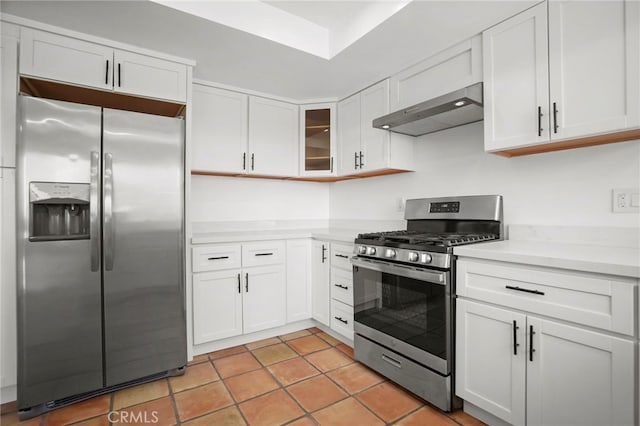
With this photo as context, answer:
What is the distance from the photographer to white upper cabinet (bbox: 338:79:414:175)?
8.74 ft

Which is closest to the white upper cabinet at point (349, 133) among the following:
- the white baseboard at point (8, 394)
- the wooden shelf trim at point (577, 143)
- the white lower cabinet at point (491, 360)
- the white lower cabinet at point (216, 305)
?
the wooden shelf trim at point (577, 143)

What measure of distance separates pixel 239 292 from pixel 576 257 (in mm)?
2259

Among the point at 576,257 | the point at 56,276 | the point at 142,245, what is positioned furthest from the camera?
the point at 142,245

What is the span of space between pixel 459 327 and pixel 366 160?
1.63m

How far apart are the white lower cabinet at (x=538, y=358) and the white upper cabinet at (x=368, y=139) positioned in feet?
4.14

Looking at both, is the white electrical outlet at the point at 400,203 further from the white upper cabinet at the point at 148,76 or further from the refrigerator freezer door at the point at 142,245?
the white upper cabinet at the point at 148,76

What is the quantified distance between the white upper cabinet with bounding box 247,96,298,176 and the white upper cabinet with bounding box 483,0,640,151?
73.7 inches

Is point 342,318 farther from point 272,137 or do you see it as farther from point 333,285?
point 272,137

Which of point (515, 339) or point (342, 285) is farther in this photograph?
point (342, 285)

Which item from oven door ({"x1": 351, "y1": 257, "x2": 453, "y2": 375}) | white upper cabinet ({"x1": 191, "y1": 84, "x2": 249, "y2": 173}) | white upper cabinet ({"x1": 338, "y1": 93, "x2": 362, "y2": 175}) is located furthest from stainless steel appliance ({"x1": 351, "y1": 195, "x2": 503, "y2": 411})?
white upper cabinet ({"x1": 191, "y1": 84, "x2": 249, "y2": 173})

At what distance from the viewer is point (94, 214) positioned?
189cm

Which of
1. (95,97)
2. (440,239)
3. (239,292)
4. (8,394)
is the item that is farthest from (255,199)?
(8,394)

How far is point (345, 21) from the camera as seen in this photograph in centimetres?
221

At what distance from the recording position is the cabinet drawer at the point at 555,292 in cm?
118
